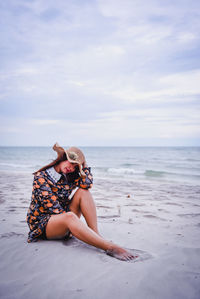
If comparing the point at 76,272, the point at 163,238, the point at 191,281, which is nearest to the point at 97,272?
the point at 76,272

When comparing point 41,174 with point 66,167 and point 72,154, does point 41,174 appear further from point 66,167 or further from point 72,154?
point 72,154

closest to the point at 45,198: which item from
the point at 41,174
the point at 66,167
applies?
the point at 41,174

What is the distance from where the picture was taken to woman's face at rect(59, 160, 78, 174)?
275cm

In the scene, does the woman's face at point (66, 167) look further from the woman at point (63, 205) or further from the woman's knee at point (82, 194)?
the woman's knee at point (82, 194)

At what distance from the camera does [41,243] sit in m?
2.76

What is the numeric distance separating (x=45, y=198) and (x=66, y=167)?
47 centimetres

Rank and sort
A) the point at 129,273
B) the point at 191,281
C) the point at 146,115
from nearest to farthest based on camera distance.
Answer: the point at 191,281
the point at 129,273
the point at 146,115

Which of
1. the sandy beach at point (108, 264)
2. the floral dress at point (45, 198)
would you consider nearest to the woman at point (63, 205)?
the floral dress at point (45, 198)

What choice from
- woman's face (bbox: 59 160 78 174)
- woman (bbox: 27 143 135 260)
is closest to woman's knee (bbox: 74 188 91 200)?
woman (bbox: 27 143 135 260)

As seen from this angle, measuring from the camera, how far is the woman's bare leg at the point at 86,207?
288 cm

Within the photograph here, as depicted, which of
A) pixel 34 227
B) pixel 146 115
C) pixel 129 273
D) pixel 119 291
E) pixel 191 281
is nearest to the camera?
pixel 119 291

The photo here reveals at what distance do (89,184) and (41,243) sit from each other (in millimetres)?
986

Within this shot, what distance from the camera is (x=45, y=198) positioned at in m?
2.54

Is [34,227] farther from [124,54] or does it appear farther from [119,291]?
[124,54]
